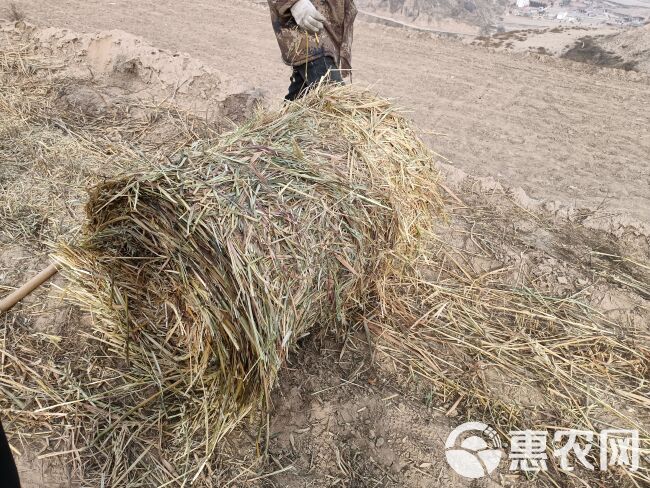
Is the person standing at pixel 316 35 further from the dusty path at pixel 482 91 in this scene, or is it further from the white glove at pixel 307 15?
the dusty path at pixel 482 91

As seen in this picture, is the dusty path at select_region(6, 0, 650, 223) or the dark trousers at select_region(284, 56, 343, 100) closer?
the dark trousers at select_region(284, 56, 343, 100)

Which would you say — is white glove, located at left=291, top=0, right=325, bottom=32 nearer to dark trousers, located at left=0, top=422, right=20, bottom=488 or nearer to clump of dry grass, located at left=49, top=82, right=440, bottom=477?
clump of dry grass, located at left=49, top=82, right=440, bottom=477

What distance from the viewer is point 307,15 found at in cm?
330

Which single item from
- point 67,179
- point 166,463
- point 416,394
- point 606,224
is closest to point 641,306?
point 606,224

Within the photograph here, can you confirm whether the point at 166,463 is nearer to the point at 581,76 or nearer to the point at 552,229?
the point at 552,229

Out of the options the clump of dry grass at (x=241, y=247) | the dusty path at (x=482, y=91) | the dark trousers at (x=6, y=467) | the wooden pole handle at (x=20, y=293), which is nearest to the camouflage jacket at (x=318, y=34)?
A: the clump of dry grass at (x=241, y=247)

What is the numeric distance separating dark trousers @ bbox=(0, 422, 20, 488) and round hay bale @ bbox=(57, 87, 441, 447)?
0.80 m

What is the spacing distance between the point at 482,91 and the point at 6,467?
22.4 feet

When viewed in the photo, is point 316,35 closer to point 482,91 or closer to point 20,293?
point 20,293

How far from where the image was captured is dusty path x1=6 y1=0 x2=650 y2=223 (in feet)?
17.3

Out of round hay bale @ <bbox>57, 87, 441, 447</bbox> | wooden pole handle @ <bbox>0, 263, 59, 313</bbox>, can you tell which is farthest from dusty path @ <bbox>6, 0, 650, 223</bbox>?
wooden pole handle @ <bbox>0, 263, 59, 313</bbox>

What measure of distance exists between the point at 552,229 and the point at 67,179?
368 centimetres

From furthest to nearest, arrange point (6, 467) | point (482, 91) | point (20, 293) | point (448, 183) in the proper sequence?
point (482, 91), point (448, 183), point (20, 293), point (6, 467)

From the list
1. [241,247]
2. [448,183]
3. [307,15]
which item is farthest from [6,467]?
[448,183]
